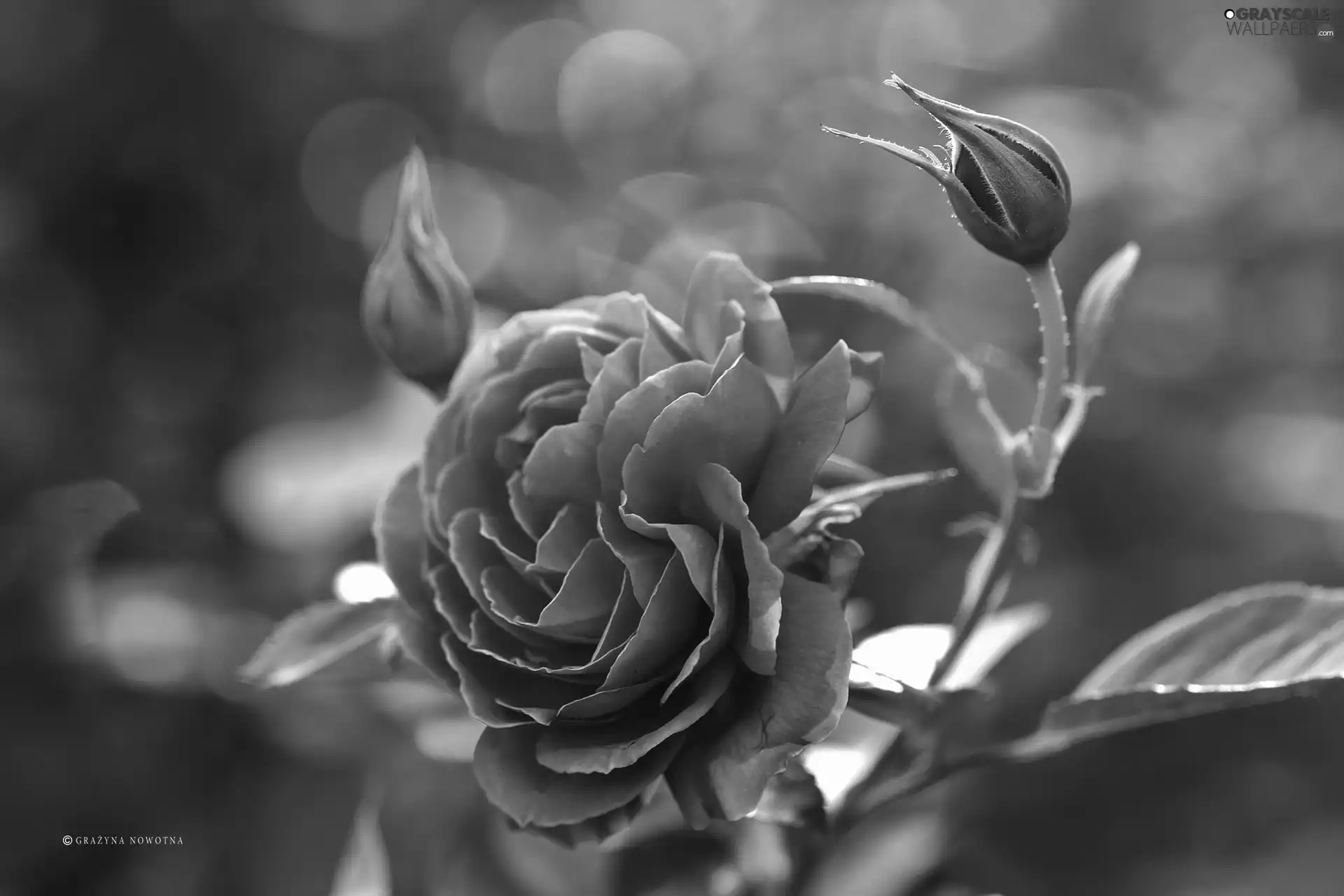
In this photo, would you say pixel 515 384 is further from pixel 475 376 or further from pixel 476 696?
pixel 476 696

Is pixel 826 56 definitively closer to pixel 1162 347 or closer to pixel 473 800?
pixel 1162 347

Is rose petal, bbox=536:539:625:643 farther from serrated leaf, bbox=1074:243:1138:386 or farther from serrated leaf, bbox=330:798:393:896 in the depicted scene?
serrated leaf, bbox=330:798:393:896

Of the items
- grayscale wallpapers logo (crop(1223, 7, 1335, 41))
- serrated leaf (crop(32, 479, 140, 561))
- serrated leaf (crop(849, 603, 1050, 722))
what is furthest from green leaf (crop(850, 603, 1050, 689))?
serrated leaf (crop(32, 479, 140, 561))

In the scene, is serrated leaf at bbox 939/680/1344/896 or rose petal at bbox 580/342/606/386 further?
serrated leaf at bbox 939/680/1344/896

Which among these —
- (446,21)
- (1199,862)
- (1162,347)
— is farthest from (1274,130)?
(446,21)

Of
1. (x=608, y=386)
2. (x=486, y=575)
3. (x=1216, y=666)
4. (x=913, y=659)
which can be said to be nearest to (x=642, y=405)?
(x=608, y=386)

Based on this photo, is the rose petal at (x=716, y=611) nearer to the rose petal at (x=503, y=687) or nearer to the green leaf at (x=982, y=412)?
the rose petal at (x=503, y=687)

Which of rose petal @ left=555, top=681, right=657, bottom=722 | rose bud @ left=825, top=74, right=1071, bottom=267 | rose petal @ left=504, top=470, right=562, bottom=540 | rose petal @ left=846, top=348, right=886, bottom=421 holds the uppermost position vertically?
rose bud @ left=825, top=74, right=1071, bottom=267
